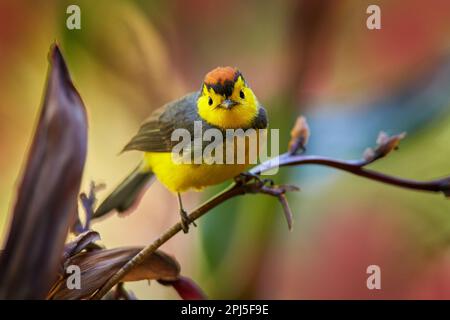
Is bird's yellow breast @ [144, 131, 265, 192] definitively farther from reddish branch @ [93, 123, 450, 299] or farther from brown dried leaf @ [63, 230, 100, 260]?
brown dried leaf @ [63, 230, 100, 260]

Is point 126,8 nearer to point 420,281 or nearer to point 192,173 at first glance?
point 192,173

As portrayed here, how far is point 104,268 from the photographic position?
503 mm

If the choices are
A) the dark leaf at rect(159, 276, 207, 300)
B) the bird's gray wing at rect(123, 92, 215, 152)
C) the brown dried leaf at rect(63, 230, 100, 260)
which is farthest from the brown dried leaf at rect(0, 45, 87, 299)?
the bird's gray wing at rect(123, 92, 215, 152)

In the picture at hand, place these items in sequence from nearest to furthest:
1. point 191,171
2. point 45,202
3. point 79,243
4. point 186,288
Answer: point 45,202, point 79,243, point 186,288, point 191,171

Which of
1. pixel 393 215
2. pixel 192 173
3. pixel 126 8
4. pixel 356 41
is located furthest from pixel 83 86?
pixel 393 215

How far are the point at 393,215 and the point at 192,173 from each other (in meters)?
0.37

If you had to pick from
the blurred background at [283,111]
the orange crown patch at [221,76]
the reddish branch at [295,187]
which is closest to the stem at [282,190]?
the reddish branch at [295,187]

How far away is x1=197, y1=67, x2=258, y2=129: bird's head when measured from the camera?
0.65m

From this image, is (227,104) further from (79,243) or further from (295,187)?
(79,243)

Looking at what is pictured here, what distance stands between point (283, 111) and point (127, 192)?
281 mm

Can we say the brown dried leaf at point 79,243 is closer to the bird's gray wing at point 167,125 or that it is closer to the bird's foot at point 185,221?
the bird's foot at point 185,221

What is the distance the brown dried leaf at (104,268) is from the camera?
49cm

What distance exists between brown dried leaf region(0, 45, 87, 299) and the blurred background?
1.44 ft

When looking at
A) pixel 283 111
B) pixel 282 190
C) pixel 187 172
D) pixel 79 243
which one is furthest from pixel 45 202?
pixel 283 111
